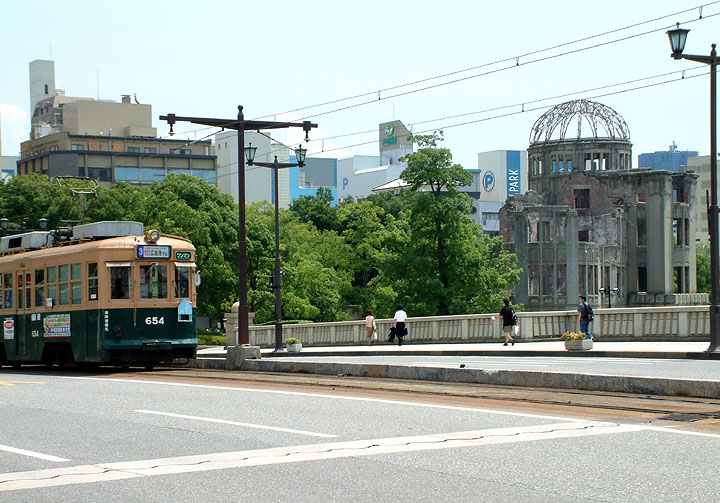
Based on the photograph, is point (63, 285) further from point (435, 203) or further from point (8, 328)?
point (435, 203)

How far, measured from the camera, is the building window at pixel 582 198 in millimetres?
85062

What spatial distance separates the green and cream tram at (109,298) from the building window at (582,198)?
209 feet

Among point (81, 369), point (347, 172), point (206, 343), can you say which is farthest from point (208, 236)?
point (347, 172)

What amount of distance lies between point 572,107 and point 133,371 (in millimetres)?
60257

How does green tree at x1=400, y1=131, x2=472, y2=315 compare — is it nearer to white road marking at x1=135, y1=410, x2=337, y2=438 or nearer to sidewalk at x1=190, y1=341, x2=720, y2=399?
sidewalk at x1=190, y1=341, x2=720, y2=399

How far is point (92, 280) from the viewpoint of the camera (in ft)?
77.9

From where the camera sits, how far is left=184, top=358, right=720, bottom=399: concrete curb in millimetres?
14594

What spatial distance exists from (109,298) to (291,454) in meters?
14.6

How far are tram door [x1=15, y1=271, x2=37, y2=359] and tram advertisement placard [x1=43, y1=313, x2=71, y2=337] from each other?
0.57m

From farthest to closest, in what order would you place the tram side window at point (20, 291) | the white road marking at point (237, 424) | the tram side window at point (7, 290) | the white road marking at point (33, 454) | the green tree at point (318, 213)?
the green tree at point (318, 213) < the tram side window at point (7, 290) < the tram side window at point (20, 291) < the white road marking at point (237, 424) < the white road marking at point (33, 454)

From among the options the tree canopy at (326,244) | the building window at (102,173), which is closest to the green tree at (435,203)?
the tree canopy at (326,244)

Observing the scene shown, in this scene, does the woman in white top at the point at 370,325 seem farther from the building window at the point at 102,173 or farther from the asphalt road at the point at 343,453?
the building window at the point at 102,173

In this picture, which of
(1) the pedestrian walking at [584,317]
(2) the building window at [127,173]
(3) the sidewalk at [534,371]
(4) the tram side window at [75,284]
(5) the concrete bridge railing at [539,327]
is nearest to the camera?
(3) the sidewalk at [534,371]

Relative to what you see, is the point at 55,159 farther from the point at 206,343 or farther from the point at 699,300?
the point at 699,300
